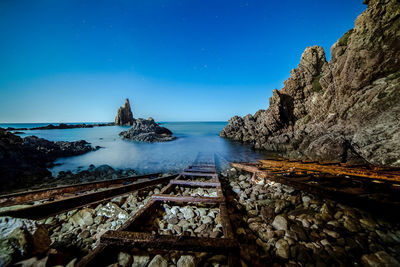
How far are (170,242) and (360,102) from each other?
65.8 feet

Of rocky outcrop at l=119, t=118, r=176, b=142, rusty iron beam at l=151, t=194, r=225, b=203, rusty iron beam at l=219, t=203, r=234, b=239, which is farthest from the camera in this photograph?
rocky outcrop at l=119, t=118, r=176, b=142

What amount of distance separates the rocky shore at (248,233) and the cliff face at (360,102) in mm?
8680

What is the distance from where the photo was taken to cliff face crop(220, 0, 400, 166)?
965cm

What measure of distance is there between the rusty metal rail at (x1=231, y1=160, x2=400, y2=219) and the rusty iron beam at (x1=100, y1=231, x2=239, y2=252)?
367 centimetres

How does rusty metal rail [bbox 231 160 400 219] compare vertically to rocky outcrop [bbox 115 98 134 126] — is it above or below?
below

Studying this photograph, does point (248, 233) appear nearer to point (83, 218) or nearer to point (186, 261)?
point (186, 261)

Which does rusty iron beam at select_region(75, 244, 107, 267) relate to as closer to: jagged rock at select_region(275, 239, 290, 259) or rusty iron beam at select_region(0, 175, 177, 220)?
rusty iron beam at select_region(0, 175, 177, 220)

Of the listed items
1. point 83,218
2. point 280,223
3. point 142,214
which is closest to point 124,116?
point 83,218

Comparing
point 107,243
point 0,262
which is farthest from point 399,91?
point 0,262

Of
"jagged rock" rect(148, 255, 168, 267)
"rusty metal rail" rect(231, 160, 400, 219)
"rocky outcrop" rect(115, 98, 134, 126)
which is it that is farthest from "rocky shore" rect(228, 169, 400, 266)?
"rocky outcrop" rect(115, 98, 134, 126)

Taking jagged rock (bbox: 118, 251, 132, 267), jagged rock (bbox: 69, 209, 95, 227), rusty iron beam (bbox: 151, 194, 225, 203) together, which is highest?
rusty iron beam (bbox: 151, 194, 225, 203)

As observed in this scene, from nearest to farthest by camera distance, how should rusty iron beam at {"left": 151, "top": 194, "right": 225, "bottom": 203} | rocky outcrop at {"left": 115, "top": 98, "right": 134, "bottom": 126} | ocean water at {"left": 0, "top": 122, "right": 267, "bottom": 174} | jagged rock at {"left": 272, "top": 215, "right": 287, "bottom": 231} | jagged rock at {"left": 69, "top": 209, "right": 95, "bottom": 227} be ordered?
jagged rock at {"left": 272, "top": 215, "right": 287, "bottom": 231} < jagged rock at {"left": 69, "top": 209, "right": 95, "bottom": 227} < rusty iron beam at {"left": 151, "top": 194, "right": 225, "bottom": 203} < ocean water at {"left": 0, "top": 122, "right": 267, "bottom": 174} < rocky outcrop at {"left": 115, "top": 98, "right": 134, "bottom": 126}

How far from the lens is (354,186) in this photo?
4.86 metres

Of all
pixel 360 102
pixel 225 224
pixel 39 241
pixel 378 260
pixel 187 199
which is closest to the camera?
pixel 39 241
